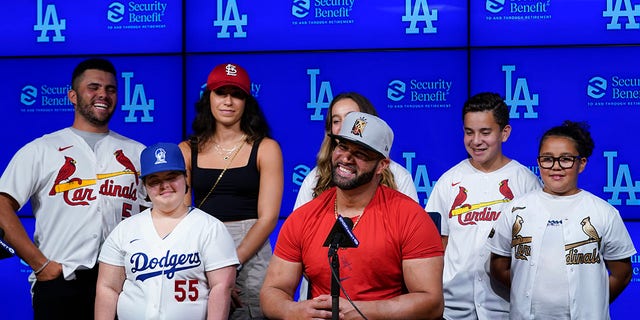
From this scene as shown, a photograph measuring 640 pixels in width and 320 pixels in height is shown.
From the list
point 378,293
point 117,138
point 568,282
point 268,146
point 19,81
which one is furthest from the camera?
point 19,81

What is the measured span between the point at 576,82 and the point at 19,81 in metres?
3.73

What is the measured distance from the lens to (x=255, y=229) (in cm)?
385

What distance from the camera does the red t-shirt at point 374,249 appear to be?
3.19m

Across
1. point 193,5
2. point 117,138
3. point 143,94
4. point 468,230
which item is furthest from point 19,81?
point 468,230

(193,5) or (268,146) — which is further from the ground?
(193,5)

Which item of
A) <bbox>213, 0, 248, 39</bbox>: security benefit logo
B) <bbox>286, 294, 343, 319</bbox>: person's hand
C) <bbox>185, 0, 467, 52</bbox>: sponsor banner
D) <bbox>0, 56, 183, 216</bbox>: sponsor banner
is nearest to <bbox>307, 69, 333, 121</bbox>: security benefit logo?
<bbox>185, 0, 467, 52</bbox>: sponsor banner

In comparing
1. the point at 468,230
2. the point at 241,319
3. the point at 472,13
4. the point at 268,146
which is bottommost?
the point at 241,319

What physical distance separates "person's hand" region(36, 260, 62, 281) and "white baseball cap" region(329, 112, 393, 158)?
1551mm

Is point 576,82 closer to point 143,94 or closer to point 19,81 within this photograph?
point 143,94

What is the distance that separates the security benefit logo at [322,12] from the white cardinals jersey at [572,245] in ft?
7.78

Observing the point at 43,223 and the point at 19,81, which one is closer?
the point at 43,223

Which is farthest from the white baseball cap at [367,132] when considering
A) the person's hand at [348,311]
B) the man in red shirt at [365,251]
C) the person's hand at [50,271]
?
the person's hand at [50,271]

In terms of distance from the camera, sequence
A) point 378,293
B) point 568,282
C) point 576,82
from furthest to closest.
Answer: point 576,82 < point 568,282 < point 378,293

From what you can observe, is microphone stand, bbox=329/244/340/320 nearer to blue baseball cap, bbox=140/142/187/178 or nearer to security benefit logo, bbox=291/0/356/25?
blue baseball cap, bbox=140/142/187/178
